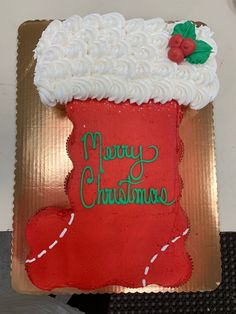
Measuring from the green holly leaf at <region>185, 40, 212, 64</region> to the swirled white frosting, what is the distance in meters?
0.01

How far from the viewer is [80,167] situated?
1.07 metres

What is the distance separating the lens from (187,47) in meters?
1.06

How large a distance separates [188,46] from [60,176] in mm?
421

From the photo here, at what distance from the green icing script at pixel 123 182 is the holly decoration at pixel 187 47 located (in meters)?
0.21

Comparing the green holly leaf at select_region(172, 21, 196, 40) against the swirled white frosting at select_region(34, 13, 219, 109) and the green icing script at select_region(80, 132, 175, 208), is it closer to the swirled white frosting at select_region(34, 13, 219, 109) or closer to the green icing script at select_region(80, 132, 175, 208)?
the swirled white frosting at select_region(34, 13, 219, 109)

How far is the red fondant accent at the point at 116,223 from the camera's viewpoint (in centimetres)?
106

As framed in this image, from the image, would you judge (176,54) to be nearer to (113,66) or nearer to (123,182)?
(113,66)

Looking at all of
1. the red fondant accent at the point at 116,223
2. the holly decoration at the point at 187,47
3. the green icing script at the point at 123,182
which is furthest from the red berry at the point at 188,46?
the green icing script at the point at 123,182

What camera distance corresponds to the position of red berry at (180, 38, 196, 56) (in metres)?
1.06

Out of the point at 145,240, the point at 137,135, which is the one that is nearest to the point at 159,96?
the point at 137,135

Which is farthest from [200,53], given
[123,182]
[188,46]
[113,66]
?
[123,182]

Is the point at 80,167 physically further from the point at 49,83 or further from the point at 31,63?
the point at 31,63

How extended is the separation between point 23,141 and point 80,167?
182 millimetres

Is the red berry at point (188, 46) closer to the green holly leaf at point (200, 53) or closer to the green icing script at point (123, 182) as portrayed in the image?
the green holly leaf at point (200, 53)
